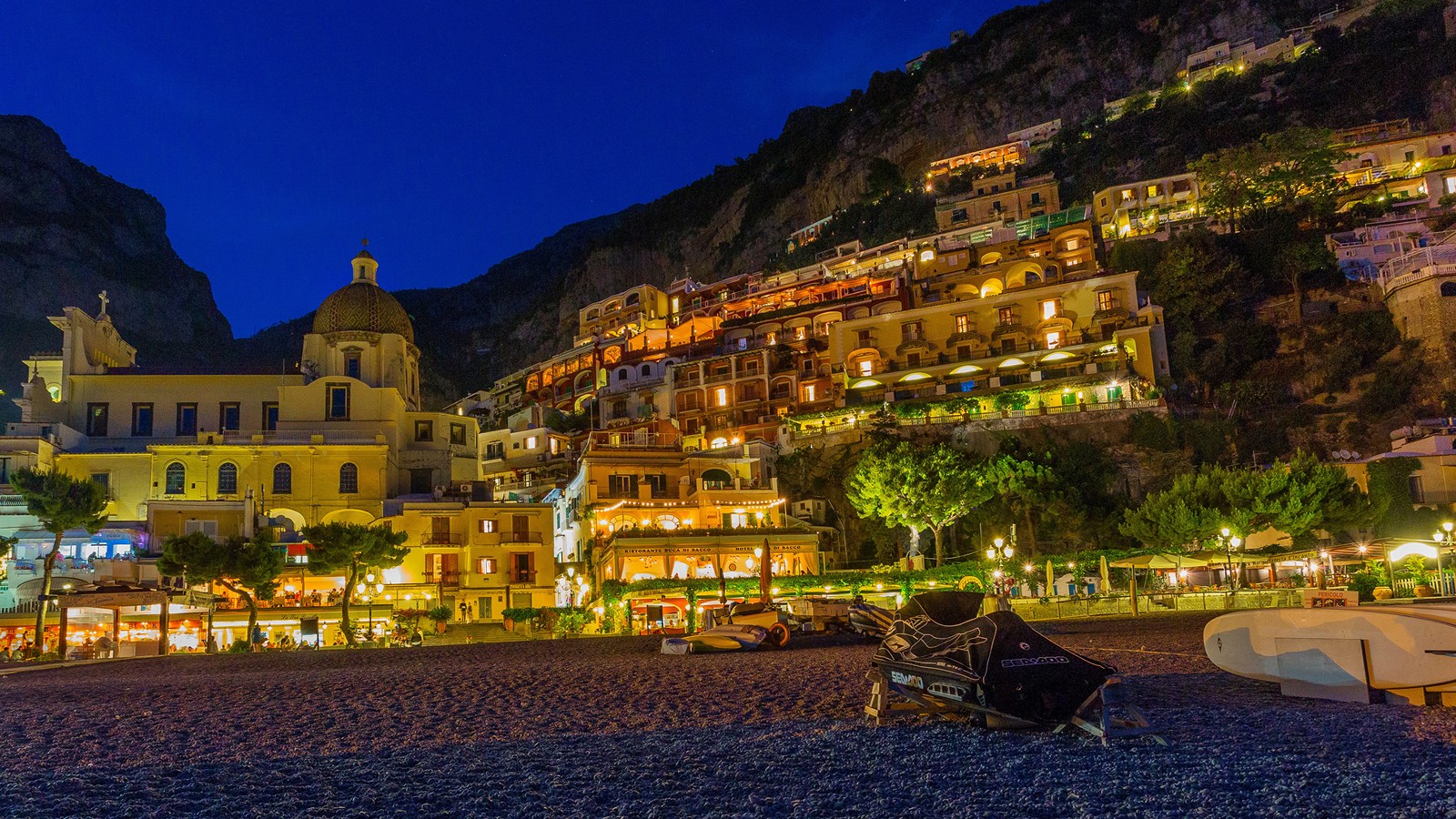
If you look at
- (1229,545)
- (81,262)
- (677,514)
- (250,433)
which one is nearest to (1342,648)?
(1229,545)

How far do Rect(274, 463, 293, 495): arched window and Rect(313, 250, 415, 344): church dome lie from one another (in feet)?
26.6

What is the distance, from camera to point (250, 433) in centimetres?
4712

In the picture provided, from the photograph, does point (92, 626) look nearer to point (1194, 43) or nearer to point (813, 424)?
point (813, 424)

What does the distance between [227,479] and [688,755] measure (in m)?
42.6

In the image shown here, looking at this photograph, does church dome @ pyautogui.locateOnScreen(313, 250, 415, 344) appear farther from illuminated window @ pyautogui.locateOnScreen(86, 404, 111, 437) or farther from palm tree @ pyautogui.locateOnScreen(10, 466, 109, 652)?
palm tree @ pyautogui.locateOnScreen(10, 466, 109, 652)

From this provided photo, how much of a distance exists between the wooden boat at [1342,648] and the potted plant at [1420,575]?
1618 cm

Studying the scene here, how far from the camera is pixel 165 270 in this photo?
3730 inches

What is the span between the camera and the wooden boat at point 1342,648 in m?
9.44

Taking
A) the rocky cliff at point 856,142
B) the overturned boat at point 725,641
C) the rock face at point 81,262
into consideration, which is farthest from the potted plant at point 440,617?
the rocky cliff at point 856,142

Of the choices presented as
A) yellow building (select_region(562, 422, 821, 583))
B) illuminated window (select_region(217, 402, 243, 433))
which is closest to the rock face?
illuminated window (select_region(217, 402, 243, 433))

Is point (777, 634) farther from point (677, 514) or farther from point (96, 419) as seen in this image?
point (96, 419)

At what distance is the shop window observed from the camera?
44531mm

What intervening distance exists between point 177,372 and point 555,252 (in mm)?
98747

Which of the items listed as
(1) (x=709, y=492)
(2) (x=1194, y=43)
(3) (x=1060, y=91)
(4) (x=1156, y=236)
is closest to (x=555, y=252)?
(3) (x=1060, y=91)
